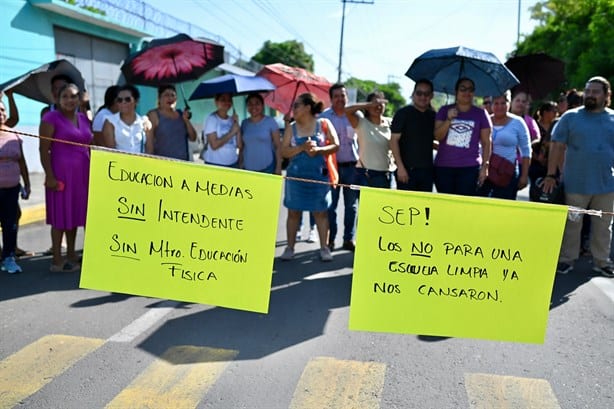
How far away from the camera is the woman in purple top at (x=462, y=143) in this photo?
5.16 metres

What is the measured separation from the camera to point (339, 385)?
3.23 m

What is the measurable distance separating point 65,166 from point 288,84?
3.14 metres

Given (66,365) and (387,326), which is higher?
(387,326)

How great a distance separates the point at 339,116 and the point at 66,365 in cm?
401

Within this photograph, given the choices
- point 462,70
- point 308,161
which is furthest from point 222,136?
point 462,70

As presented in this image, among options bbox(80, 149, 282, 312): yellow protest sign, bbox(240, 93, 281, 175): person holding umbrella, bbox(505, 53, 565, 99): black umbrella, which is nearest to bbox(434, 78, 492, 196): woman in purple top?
bbox(240, 93, 281, 175): person holding umbrella

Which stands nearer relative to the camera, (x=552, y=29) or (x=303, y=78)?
(x=303, y=78)

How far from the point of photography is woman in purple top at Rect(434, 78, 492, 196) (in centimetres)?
516

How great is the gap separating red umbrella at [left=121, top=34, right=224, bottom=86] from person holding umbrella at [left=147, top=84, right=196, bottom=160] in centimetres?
43

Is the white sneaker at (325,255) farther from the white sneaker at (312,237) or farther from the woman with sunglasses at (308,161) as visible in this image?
the white sneaker at (312,237)

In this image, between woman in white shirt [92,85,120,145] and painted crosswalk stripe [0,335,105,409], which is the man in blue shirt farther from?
painted crosswalk stripe [0,335,105,409]

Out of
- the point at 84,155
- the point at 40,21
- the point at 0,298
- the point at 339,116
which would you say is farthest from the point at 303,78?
the point at 40,21

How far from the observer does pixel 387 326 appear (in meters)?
2.50

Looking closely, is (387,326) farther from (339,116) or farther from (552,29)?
(552,29)
